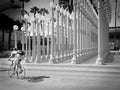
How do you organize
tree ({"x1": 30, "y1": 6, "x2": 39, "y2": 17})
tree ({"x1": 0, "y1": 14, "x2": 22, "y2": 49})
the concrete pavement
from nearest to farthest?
the concrete pavement
tree ({"x1": 30, "y1": 6, "x2": 39, "y2": 17})
tree ({"x1": 0, "y1": 14, "x2": 22, "y2": 49})

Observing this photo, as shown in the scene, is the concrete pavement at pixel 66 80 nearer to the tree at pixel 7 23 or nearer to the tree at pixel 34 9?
the tree at pixel 34 9

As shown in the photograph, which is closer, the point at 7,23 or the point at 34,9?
the point at 34,9

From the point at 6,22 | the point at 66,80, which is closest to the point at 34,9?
the point at 6,22

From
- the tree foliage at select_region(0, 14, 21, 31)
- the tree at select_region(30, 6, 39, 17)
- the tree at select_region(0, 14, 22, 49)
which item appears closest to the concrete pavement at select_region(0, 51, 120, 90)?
the tree at select_region(30, 6, 39, 17)

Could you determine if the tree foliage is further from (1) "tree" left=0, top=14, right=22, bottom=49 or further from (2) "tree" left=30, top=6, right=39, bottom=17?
(2) "tree" left=30, top=6, right=39, bottom=17

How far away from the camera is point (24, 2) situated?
1964cm

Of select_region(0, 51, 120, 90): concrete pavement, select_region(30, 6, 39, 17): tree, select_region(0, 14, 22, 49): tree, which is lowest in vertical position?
select_region(0, 51, 120, 90): concrete pavement

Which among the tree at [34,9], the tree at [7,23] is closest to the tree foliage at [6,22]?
the tree at [7,23]

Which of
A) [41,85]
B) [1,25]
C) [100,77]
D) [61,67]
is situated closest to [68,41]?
[61,67]

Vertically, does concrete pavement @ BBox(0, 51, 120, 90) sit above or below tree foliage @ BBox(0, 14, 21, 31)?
below

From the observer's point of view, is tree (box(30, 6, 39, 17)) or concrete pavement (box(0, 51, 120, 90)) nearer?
concrete pavement (box(0, 51, 120, 90))

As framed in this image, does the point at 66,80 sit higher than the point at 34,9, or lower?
lower

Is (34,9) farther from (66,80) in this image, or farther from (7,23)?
(66,80)

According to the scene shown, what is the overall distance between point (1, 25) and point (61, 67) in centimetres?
1489
